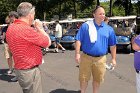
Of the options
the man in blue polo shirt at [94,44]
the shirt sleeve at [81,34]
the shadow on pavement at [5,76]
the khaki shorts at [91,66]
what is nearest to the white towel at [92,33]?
the man in blue polo shirt at [94,44]

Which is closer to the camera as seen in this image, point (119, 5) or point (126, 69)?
point (126, 69)

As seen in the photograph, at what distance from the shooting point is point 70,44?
1736 cm

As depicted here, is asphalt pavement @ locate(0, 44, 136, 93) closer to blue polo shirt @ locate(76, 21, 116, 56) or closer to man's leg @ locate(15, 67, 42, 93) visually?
blue polo shirt @ locate(76, 21, 116, 56)

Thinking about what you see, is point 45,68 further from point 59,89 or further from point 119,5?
point 119,5

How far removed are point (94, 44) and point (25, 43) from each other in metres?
2.03

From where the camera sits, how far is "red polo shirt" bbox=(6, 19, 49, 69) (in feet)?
13.6

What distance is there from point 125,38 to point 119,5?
32.2 m

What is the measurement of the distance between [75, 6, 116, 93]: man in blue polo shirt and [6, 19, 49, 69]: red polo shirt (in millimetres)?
1809

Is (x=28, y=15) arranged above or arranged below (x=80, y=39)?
above

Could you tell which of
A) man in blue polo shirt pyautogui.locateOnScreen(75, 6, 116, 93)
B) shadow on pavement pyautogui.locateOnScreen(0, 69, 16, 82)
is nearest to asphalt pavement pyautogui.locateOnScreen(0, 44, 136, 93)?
shadow on pavement pyautogui.locateOnScreen(0, 69, 16, 82)

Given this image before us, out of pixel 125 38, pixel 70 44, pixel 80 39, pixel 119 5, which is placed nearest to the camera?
pixel 80 39

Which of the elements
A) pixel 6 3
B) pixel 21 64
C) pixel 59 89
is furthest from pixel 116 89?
pixel 6 3

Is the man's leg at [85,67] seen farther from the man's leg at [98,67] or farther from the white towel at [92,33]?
the white towel at [92,33]

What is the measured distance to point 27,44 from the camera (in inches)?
164
